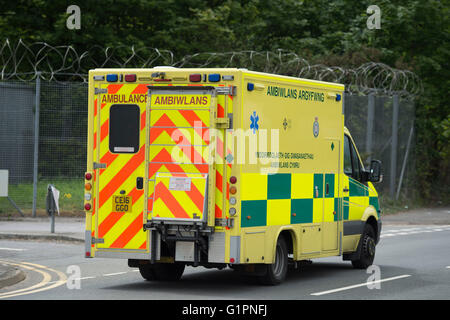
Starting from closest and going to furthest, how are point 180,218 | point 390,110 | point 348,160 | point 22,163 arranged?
point 180,218
point 348,160
point 22,163
point 390,110

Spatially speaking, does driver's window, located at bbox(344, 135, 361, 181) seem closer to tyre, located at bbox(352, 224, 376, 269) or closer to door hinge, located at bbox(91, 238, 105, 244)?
tyre, located at bbox(352, 224, 376, 269)

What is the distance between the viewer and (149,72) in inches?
501

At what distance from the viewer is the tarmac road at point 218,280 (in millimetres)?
12234

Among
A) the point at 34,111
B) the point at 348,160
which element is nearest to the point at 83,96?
the point at 34,111

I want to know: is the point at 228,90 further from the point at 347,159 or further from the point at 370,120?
the point at 370,120

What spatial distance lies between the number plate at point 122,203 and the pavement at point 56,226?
1.98 m

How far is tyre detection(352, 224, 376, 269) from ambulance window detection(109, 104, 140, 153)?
4.87m

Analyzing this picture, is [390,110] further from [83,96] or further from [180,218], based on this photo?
[180,218]

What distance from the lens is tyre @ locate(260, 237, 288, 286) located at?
13.1 metres

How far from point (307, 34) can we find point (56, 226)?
1868 centimetres

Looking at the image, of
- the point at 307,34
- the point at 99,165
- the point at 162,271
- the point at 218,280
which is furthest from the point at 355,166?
the point at 307,34

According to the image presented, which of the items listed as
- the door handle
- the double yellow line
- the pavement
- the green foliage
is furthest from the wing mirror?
the green foliage
